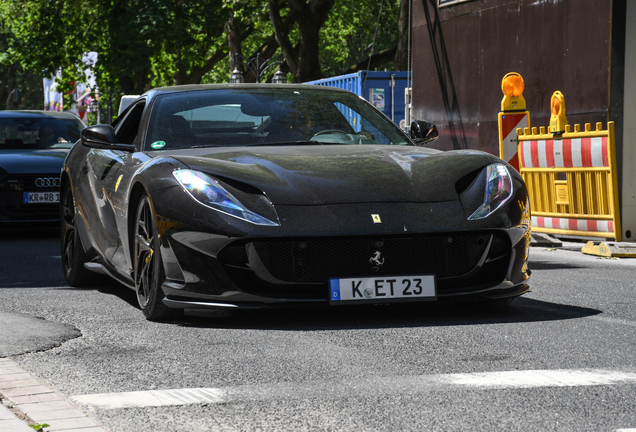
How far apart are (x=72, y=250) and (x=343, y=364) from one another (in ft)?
12.3

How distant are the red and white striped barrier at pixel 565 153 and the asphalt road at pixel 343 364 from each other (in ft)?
16.2

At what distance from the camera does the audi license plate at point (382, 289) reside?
17.4 ft

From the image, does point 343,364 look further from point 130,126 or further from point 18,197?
point 18,197

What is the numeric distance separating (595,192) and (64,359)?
8172 millimetres

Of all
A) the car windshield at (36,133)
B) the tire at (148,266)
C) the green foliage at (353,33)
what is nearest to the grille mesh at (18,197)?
the car windshield at (36,133)

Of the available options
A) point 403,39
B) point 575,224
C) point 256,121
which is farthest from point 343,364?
point 403,39

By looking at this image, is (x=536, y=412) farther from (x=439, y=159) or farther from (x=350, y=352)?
(x=439, y=159)

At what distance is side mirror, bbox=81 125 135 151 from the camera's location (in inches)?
257

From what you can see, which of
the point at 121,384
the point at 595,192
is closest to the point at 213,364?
the point at 121,384

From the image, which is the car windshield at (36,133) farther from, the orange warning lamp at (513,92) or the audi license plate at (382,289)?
the audi license plate at (382,289)

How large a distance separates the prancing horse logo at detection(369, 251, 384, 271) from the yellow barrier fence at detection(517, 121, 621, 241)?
259 inches

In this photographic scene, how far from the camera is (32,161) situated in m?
12.9

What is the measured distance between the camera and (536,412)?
3711 mm

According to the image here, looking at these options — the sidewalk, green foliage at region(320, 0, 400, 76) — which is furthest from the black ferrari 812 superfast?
green foliage at region(320, 0, 400, 76)
